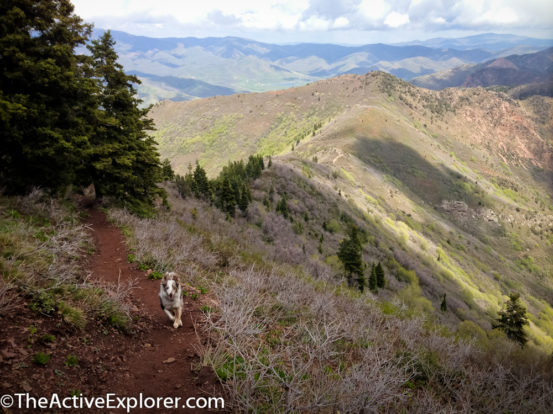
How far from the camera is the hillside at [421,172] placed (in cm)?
5950

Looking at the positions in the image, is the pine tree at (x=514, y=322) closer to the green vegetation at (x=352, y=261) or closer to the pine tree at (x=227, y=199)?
the green vegetation at (x=352, y=261)

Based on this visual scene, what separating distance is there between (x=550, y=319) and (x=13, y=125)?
9673cm

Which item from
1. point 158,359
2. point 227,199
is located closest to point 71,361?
point 158,359

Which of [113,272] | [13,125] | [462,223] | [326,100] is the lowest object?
[462,223]

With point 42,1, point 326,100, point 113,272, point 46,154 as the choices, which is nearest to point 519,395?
point 113,272

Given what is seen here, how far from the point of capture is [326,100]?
190 metres

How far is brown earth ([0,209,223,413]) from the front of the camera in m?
4.16

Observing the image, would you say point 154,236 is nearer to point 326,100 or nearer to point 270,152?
point 270,152

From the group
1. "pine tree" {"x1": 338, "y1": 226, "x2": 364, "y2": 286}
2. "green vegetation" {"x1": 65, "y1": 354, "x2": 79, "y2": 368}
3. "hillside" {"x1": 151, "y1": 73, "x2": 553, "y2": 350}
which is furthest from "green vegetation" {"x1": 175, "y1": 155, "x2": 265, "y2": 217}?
"green vegetation" {"x1": 65, "y1": 354, "x2": 79, "y2": 368}

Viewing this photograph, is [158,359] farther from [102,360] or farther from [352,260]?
[352,260]

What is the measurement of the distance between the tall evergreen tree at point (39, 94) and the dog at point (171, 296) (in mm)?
8804

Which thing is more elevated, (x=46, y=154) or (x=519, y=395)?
(x=46, y=154)

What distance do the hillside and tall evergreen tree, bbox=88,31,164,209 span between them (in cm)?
2355

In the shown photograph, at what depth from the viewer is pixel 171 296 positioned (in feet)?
21.5
